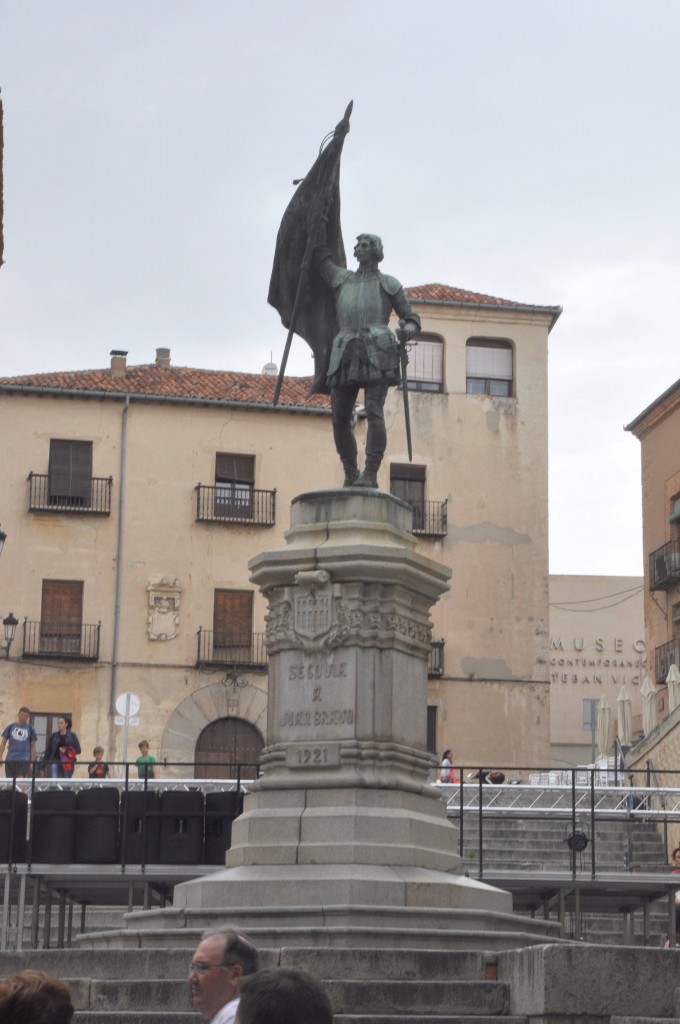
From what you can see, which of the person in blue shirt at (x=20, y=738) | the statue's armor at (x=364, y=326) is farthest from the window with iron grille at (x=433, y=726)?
the statue's armor at (x=364, y=326)

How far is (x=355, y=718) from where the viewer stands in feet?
41.7

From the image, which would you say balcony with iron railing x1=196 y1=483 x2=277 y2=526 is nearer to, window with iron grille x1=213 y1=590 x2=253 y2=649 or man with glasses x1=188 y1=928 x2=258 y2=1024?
window with iron grille x1=213 y1=590 x2=253 y2=649

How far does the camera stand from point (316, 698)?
12.9m

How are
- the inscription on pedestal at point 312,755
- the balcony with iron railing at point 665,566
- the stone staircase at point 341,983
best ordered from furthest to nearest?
the balcony with iron railing at point 665,566
the inscription on pedestal at point 312,755
the stone staircase at point 341,983

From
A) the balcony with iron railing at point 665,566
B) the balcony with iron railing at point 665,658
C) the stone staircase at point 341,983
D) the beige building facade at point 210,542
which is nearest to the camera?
the stone staircase at point 341,983

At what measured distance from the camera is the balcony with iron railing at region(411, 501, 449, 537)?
44000mm

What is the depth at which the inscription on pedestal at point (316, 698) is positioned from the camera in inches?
504

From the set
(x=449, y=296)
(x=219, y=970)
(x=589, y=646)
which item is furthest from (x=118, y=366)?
(x=219, y=970)

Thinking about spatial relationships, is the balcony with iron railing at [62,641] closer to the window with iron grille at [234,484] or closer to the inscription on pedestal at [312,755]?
the window with iron grille at [234,484]

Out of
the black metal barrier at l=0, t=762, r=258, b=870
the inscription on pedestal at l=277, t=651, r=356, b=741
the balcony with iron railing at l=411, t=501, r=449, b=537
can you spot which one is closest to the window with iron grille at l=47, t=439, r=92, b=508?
the balcony with iron railing at l=411, t=501, r=449, b=537

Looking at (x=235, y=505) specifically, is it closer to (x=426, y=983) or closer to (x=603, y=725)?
(x=603, y=725)

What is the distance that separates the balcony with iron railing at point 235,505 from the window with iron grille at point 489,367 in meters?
7.08

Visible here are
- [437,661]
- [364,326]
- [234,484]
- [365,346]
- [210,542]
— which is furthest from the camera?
[437,661]

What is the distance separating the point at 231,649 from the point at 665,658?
449 inches
